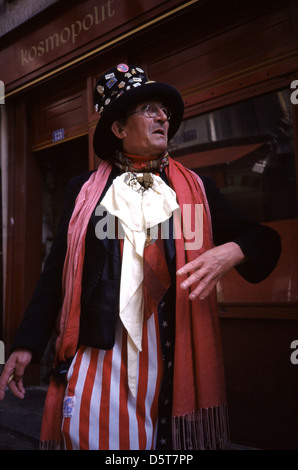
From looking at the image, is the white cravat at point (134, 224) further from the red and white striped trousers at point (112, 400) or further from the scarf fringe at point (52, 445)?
the scarf fringe at point (52, 445)

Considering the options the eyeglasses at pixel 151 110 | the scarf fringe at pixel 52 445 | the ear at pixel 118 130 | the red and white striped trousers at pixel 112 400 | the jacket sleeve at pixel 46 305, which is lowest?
the scarf fringe at pixel 52 445

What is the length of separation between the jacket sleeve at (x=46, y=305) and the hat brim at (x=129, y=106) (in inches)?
10.9

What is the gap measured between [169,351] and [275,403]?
5.20ft

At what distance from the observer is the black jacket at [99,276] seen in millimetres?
1351

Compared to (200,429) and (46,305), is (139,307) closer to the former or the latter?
(46,305)

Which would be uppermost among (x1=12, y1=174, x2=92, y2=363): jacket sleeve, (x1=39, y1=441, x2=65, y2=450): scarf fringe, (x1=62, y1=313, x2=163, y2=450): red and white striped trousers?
(x1=12, y1=174, x2=92, y2=363): jacket sleeve

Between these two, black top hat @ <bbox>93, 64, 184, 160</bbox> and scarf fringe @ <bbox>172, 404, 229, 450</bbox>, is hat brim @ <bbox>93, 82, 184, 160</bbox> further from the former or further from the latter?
scarf fringe @ <bbox>172, 404, 229, 450</bbox>

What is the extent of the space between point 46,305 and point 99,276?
0.26 m

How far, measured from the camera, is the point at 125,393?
1335 millimetres

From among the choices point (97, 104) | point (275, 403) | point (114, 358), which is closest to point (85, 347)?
point (114, 358)

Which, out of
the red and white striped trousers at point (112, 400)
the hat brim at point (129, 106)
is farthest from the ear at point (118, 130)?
the red and white striped trousers at point (112, 400)

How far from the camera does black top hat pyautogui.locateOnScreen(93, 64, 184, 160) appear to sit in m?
1.58

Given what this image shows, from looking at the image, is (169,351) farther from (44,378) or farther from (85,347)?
(44,378)

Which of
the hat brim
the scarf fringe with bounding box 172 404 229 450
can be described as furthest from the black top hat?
the scarf fringe with bounding box 172 404 229 450
